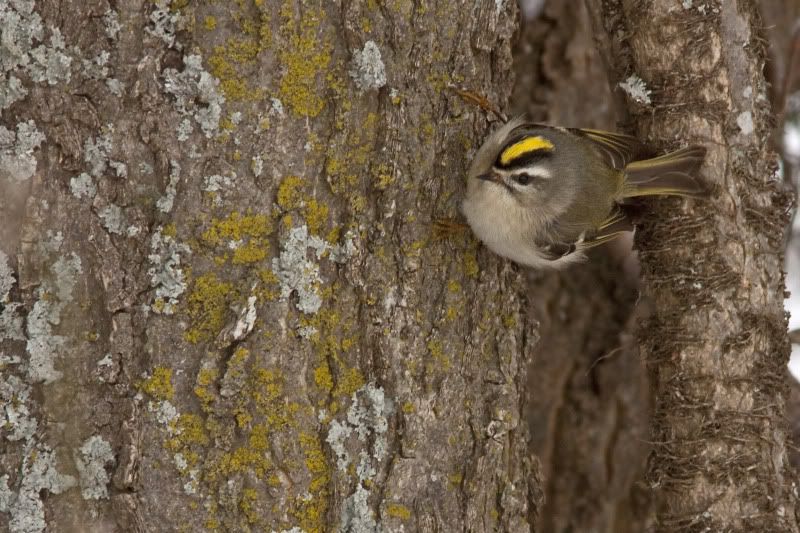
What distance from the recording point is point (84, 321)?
2.37 m

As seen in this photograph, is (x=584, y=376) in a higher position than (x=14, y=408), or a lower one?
higher

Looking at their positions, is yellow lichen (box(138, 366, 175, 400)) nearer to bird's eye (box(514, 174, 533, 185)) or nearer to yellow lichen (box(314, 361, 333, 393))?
yellow lichen (box(314, 361, 333, 393))

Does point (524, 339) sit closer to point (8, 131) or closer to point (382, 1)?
point (382, 1)

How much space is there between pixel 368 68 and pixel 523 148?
701mm

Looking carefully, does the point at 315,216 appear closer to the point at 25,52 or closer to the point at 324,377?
the point at 324,377

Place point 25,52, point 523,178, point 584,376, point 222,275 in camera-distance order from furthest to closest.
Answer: point 584,376 → point 523,178 → point 222,275 → point 25,52

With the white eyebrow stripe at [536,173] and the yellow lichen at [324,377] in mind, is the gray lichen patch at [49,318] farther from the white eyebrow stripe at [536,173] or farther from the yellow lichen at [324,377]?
the white eyebrow stripe at [536,173]

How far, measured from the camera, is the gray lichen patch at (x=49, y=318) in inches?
91.8

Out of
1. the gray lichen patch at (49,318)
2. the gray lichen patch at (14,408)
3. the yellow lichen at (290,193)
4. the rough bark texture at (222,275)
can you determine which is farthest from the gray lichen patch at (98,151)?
the gray lichen patch at (14,408)

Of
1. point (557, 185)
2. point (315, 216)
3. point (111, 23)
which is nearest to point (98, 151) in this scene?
point (111, 23)

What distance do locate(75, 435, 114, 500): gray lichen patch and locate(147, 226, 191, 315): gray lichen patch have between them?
1.27ft

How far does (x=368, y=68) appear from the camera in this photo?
2559 mm

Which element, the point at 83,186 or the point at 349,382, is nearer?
the point at 83,186

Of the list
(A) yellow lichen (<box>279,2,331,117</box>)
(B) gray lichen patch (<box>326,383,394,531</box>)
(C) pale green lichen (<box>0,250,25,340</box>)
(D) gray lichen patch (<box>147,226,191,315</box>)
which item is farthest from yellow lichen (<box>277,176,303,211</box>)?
(C) pale green lichen (<box>0,250,25,340</box>)
